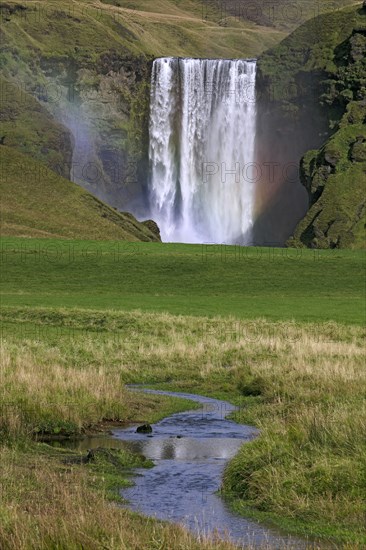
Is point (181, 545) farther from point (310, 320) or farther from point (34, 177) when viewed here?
point (34, 177)

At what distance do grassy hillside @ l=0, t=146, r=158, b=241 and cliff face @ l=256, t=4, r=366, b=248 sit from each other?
70.1 ft

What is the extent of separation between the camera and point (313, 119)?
506 feet


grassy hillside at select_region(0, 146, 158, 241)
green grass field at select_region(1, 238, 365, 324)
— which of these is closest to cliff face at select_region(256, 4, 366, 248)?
grassy hillside at select_region(0, 146, 158, 241)

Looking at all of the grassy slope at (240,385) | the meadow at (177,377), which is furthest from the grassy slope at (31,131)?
the grassy slope at (240,385)

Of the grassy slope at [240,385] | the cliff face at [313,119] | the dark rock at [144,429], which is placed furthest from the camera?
the cliff face at [313,119]

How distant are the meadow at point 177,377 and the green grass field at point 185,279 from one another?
0.64 ft

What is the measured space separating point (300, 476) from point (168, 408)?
10.8 metres

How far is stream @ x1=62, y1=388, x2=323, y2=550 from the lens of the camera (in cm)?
1772

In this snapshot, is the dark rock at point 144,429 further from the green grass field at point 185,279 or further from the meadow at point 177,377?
the green grass field at point 185,279

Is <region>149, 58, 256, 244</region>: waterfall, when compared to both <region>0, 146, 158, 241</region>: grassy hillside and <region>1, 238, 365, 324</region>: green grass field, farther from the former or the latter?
<region>1, 238, 365, 324</region>: green grass field

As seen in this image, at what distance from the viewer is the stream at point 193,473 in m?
17.7

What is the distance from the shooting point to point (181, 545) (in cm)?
1470

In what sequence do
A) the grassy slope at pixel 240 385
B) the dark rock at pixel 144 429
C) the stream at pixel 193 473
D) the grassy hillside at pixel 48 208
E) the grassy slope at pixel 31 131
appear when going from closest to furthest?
the stream at pixel 193 473, the grassy slope at pixel 240 385, the dark rock at pixel 144 429, the grassy hillside at pixel 48 208, the grassy slope at pixel 31 131

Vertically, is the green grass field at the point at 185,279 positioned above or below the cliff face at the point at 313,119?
below
